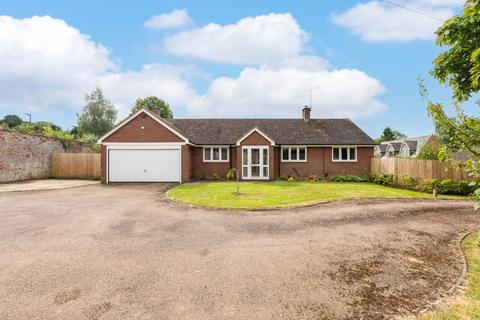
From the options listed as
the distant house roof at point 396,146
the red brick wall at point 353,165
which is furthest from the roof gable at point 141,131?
the distant house roof at point 396,146

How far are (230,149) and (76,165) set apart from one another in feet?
50.3

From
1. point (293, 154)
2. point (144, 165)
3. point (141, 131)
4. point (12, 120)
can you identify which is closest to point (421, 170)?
point (293, 154)

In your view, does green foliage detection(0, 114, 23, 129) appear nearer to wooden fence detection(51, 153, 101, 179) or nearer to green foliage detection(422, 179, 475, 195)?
wooden fence detection(51, 153, 101, 179)

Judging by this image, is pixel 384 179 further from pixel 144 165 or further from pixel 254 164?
pixel 144 165

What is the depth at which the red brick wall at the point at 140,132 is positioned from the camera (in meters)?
20.0

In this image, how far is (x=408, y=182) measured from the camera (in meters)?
17.2

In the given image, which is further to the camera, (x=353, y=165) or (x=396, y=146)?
(x=396, y=146)

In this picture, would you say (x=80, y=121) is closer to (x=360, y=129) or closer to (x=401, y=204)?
(x=360, y=129)

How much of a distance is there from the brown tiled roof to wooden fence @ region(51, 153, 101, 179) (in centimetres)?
820

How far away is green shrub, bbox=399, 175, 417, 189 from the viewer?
1694 centimetres

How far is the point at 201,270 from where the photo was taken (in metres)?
5.06

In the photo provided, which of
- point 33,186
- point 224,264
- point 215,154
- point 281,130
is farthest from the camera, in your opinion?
point 281,130

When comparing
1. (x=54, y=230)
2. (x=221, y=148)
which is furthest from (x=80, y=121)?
(x=54, y=230)

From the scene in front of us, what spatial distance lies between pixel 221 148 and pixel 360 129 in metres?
13.9
